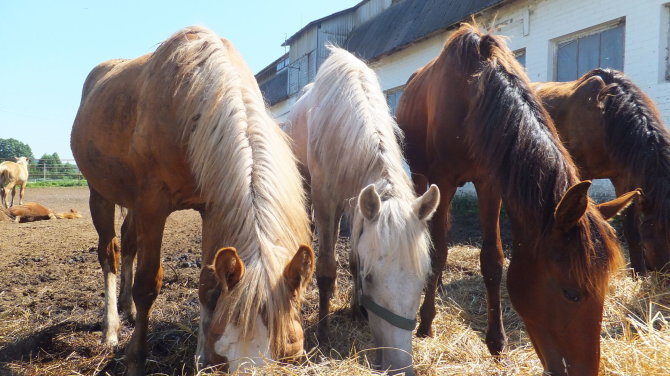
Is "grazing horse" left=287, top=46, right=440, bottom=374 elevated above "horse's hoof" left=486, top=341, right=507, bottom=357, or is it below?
above

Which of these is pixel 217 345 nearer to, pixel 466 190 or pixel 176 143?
pixel 176 143

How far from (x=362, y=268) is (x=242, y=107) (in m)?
1.11

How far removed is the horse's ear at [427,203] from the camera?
92.0 inches

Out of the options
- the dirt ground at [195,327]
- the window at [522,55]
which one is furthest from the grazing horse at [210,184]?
the window at [522,55]

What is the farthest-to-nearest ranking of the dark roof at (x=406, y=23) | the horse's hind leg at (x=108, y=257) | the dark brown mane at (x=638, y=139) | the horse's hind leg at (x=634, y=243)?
1. the dark roof at (x=406, y=23)
2. the horse's hind leg at (x=634, y=243)
3. the horse's hind leg at (x=108, y=257)
4. the dark brown mane at (x=638, y=139)

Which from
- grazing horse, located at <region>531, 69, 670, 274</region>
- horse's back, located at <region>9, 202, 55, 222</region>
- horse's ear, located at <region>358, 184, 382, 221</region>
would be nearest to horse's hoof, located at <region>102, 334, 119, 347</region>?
horse's ear, located at <region>358, 184, 382, 221</region>

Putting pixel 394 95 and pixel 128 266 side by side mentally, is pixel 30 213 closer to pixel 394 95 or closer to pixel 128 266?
pixel 128 266

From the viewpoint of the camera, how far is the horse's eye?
206cm

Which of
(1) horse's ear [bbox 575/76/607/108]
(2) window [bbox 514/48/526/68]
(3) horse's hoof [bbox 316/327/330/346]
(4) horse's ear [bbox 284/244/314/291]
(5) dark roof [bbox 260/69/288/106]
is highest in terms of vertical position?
(5) dark roof [bbox 260/69/288/106]

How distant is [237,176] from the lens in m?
2.34

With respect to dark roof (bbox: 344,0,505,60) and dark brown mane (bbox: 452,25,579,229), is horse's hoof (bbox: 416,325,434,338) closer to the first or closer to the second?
dark brown mane (bbox: 452,25,579,229)

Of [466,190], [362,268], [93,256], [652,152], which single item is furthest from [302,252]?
[466,190]

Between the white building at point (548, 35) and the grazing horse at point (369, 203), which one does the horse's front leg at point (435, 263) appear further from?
the white building at point (548, 35)

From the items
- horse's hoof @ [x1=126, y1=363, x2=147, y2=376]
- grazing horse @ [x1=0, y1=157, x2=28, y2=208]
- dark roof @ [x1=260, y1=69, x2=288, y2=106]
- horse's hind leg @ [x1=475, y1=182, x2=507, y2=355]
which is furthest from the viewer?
dark roof @ [x1=260, y1=69, x2=288, y2=106]
